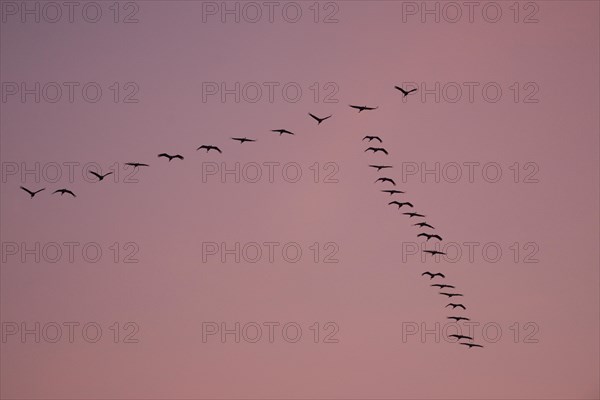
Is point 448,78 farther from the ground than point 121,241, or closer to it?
farther from the ground

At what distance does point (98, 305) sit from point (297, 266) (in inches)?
29.6

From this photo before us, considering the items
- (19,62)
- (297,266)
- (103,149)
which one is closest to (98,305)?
(103,149)

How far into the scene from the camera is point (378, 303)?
2.78 m

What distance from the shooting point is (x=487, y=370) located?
109 inches

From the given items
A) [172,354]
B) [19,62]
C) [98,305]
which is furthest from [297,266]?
[19,62]

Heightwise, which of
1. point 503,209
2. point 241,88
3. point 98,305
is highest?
point 241,88

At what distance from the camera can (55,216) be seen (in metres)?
2.78

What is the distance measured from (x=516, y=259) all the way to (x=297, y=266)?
81cm

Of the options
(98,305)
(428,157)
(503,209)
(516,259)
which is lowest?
(98,305)

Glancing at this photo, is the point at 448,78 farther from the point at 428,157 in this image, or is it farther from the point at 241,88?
the point at 241,88

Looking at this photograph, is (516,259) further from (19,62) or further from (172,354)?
(19,62)

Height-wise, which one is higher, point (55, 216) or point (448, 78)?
point (448, 78)

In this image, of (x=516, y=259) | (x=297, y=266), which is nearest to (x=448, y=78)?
(x=516, y=259)

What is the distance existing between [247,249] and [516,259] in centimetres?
100
